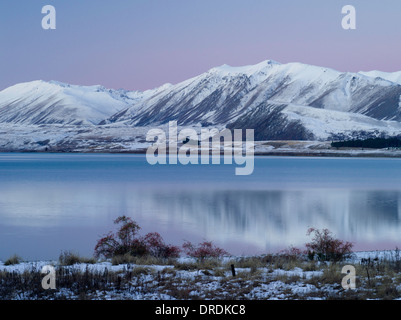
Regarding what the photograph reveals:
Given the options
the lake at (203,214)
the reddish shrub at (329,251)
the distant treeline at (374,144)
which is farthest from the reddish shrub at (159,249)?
the distant treeline at (374,144)

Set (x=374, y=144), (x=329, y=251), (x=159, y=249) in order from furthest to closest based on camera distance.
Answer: (x=374, y=144) → (x=159, y=249) → (x=329, y=251)

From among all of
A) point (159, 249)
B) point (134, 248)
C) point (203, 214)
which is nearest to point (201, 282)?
point (159, 249)

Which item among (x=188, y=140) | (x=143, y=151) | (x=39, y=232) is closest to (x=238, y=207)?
(x=39, y=232)

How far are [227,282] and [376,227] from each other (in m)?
15.9

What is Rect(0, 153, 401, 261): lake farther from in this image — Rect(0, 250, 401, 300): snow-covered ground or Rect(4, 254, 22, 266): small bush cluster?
Rect(0, 250, 401, 300): snow-covered ground

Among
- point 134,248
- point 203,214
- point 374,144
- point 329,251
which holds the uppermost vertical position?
point 374,144

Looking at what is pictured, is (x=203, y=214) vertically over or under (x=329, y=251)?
over

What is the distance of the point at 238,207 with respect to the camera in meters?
34.3

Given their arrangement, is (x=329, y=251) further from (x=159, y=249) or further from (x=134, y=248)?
(x=134, y=248)

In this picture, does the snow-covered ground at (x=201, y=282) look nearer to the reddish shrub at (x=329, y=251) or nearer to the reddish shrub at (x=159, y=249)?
the reddish shrub at (x=329, y=251)
